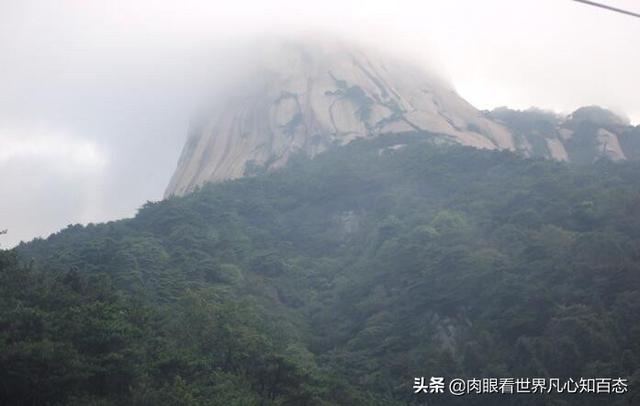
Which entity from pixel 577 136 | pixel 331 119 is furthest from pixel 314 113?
pixel 577 136

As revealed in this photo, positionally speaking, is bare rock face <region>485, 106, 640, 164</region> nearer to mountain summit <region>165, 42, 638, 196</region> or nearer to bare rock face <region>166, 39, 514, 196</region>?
mountain summit <region>165, 42, 638, 196</region>

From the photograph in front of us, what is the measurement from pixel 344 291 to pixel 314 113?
29.9m

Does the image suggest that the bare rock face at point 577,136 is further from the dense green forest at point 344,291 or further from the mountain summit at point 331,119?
the dense green forest at point 344,291

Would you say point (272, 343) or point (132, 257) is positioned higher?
point (132, 257)

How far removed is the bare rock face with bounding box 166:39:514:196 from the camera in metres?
63.2

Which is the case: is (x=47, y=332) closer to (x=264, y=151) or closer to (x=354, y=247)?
(x=354, y=247)

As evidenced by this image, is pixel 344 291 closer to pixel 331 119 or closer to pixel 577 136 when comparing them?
pixel 331 119

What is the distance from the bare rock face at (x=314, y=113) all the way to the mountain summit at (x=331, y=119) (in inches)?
3.5

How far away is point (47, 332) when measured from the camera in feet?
71.0

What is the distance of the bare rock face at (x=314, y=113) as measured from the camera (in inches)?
2490

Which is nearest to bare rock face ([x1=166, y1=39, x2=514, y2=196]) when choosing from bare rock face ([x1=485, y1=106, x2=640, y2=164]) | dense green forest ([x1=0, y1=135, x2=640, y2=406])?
bare rock face ([x1=485, y1=106, x2=640, y2=164])

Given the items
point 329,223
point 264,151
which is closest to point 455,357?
point 329,223

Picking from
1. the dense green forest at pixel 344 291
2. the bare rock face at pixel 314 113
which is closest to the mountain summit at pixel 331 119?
the bare rock face at pixel 314 113

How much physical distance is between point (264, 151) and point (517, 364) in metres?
40.2
